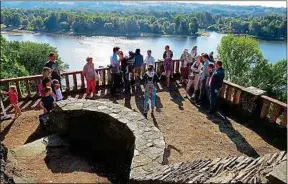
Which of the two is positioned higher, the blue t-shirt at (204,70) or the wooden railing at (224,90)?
the blue t-shirt at (204,70)

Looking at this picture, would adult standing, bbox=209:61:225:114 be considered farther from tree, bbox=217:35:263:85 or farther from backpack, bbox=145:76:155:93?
tree, bbox=217:35:263:85

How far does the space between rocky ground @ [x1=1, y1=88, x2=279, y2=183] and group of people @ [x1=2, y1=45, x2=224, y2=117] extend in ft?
1.80

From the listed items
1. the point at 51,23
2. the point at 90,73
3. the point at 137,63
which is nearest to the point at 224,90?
the point at 137,63

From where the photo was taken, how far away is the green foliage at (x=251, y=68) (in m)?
32.5

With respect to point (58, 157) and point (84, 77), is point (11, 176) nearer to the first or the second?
point (58, 157)

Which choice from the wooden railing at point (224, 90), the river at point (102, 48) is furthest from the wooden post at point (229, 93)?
the river at point (102, 48)

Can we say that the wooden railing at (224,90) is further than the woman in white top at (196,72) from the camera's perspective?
No

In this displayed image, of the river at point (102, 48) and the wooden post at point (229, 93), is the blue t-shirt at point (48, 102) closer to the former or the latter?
the wooden post at point (229, 93)

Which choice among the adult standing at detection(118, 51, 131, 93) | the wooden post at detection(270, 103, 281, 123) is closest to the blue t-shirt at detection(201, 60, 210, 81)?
the wooden post at detection(270, 103, 281, 123)

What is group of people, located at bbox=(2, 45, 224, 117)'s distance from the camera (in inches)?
322

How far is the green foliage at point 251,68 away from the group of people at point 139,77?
23.8 meters

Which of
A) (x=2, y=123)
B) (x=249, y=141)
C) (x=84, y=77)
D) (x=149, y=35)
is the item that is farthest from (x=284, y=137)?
(x=149, y=35)

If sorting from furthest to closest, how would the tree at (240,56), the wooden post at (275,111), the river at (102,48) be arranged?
the river at (102,48)
the tree at (240,56)
the wooden post at (275,111)

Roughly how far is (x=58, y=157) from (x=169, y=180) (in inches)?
133
